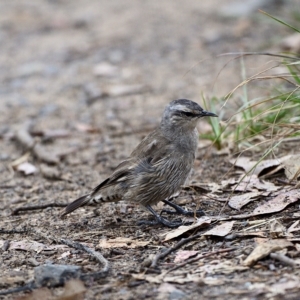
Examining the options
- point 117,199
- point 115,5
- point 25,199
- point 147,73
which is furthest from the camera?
point 115,5

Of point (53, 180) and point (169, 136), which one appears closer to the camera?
point (169, 136)

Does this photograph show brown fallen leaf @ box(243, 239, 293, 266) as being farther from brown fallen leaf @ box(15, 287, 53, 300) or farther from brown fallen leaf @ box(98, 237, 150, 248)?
brown fallen leaf @ box(15, 287, 53, 300)

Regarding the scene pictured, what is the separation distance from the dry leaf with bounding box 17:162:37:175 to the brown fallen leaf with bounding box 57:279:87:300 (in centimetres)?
368

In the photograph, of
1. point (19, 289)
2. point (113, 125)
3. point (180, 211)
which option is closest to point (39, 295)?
point (19, 289)

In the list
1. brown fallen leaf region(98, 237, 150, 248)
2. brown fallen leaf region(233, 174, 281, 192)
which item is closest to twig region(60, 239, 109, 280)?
brown fallen leaf region(98, 237, 150, 248)

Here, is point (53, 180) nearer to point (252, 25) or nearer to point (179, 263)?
point (179, 263)

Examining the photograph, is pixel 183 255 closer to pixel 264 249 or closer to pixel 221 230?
pixel 221 230

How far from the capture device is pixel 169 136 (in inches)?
255

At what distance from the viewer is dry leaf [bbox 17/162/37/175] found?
8195mm

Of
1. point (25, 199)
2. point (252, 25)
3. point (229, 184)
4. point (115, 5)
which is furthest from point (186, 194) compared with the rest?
point (115, 5)

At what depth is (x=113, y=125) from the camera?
9609mm

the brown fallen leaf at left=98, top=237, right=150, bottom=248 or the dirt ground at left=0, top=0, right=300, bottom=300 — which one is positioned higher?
the dirt ground at left=0, top=0, right=300, bottom=300

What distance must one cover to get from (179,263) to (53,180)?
129 inches

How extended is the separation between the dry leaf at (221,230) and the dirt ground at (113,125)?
4 cm
